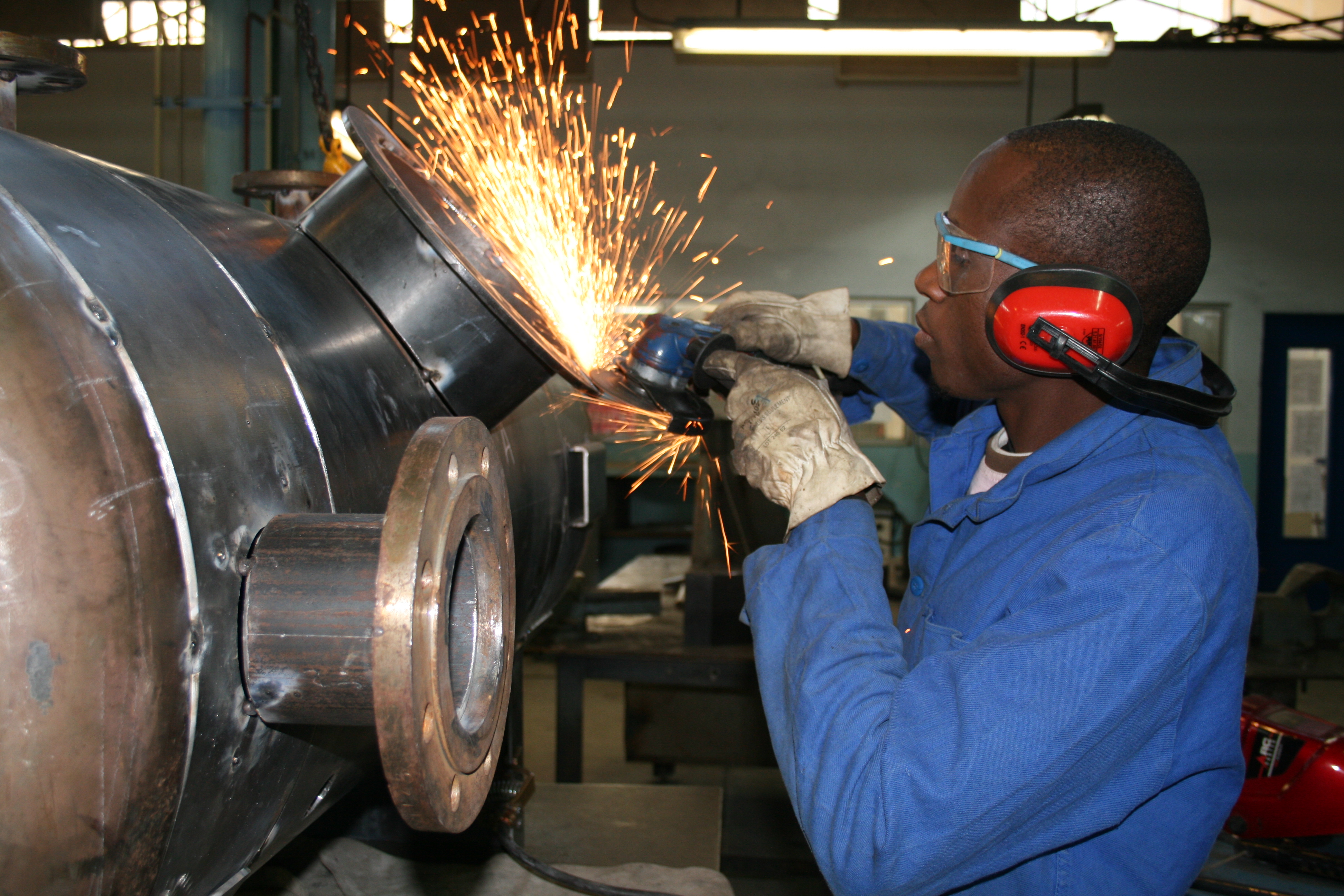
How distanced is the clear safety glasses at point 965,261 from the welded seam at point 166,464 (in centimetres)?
89

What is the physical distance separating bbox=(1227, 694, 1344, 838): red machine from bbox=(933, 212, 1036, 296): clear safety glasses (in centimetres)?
173

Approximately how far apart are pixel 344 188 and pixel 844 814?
99cm

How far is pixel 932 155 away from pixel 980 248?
7370 mm

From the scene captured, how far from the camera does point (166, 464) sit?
2.38ft

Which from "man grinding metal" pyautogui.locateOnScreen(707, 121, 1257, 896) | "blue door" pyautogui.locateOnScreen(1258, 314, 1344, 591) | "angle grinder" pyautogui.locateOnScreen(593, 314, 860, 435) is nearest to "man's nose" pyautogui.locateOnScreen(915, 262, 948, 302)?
"man grinding metal" pyautogui.locateOnScreen(707, 121, 1257, 896)

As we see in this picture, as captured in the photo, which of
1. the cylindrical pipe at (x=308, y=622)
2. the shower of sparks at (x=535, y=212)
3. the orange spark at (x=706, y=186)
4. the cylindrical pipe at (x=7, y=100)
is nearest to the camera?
the cylindrical pipe at (x=308, y=622)

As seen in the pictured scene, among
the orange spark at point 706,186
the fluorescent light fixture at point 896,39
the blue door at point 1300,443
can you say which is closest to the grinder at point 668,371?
the fluorescent light fixture at point 896,39

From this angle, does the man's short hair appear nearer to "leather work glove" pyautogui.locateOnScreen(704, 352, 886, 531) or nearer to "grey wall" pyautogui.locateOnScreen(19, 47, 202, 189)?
"leather work glove" pyautogui.locateOnScreen(704, 352, 886, 531)

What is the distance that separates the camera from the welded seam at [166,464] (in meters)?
0.72

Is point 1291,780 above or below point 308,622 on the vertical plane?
below

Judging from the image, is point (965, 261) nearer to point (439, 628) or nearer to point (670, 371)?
point (670, 371)

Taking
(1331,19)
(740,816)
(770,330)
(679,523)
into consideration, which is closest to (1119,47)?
(1331,19)

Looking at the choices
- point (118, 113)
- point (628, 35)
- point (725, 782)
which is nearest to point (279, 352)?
point (725, 782)

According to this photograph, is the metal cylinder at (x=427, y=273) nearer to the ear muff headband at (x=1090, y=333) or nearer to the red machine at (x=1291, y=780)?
the ear muff headband at (x=1090, y=333)
